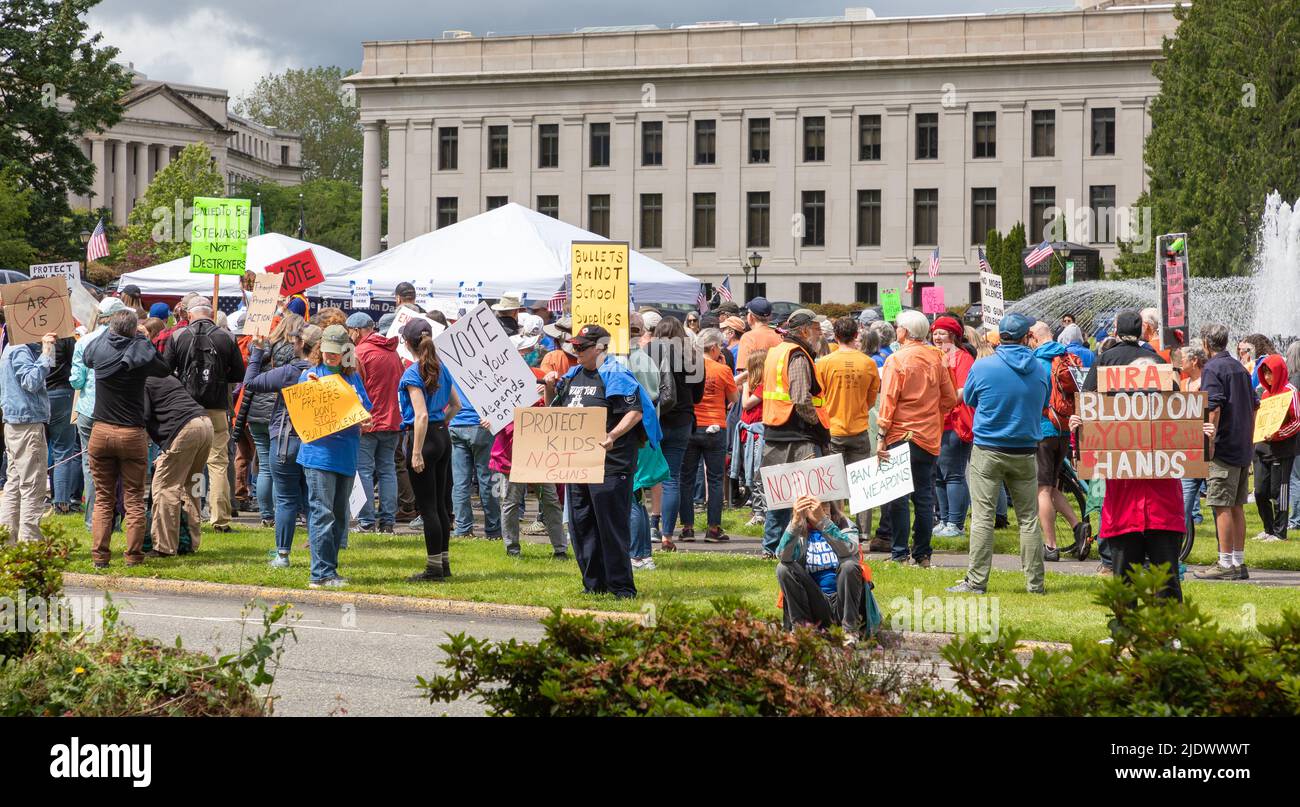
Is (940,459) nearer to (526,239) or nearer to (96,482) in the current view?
(96,482)

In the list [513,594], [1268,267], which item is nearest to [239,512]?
[513,594]

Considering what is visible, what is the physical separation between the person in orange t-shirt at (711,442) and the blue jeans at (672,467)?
55 centimetres

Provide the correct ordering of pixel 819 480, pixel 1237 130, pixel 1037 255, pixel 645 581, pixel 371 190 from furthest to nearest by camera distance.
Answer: pixel 371 190 → pixel 1237 130 → pixel 1037 255 → pixel 645 581 → pixel 819 480

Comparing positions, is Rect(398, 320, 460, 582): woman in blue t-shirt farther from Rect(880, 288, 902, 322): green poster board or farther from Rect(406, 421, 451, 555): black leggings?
Rect(880, 288, 902, 322): green poster board

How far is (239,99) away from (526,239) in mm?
106202

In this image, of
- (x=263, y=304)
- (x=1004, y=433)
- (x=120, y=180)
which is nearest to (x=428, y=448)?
(x=1004, y=433)

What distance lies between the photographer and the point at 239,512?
56.4 ft

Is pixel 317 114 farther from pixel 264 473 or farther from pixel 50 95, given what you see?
pixel 264 473

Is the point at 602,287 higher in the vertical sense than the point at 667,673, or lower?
higher

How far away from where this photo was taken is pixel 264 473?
1534cm

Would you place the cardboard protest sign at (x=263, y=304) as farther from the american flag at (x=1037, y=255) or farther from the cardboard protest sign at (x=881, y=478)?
the american flag at (x=1037, y=255)

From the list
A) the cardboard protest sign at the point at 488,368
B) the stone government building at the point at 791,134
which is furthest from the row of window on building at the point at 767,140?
the cardboard protest sign at the point at 488,368

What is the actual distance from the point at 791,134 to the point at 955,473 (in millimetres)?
61211
